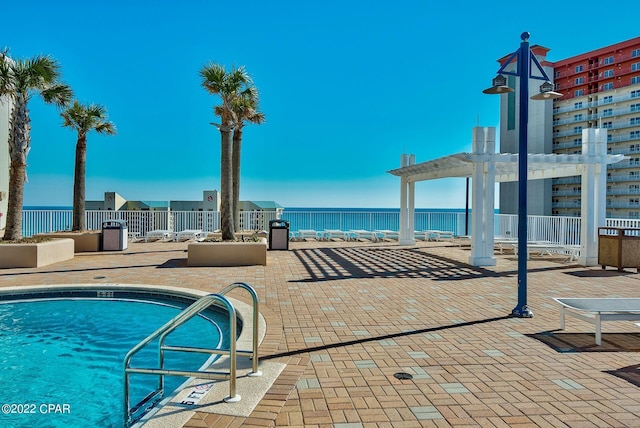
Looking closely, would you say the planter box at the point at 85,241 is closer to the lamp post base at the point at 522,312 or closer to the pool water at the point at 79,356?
the pool water at the point at 79,356

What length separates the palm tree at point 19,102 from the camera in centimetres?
948

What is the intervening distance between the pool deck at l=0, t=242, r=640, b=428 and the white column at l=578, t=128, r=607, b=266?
1.27 m

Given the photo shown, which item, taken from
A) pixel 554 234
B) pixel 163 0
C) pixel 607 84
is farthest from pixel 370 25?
pixel 607 84

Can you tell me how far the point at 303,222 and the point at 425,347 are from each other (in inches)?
539

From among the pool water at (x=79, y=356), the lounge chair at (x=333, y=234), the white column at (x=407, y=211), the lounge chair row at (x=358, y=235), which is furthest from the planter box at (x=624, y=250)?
the lounge chair at (x=333, y=234)

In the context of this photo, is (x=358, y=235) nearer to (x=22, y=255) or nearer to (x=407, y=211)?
(x=407, y=211)

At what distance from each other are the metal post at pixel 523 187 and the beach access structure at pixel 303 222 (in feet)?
25.9

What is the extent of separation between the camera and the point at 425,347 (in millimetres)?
4016

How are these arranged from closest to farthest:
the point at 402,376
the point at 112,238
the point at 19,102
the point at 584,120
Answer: the point at 402,376, the point at 19,102, the point at 112,238, the point at 584,120

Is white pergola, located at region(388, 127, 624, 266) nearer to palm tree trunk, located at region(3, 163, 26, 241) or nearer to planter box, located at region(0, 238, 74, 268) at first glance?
planter box, located at region(0, 238, 74, 268)

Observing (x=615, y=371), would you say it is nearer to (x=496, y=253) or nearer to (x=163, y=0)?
(x=496, y=253)

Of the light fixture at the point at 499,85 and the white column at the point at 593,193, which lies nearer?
the light fixture at the point at 499,85

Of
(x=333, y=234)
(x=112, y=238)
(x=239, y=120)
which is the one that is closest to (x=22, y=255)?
(x=112, y=238)

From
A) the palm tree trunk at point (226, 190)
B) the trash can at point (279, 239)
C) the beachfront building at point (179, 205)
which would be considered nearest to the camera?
the palm tree trunk at point (226, 190)
